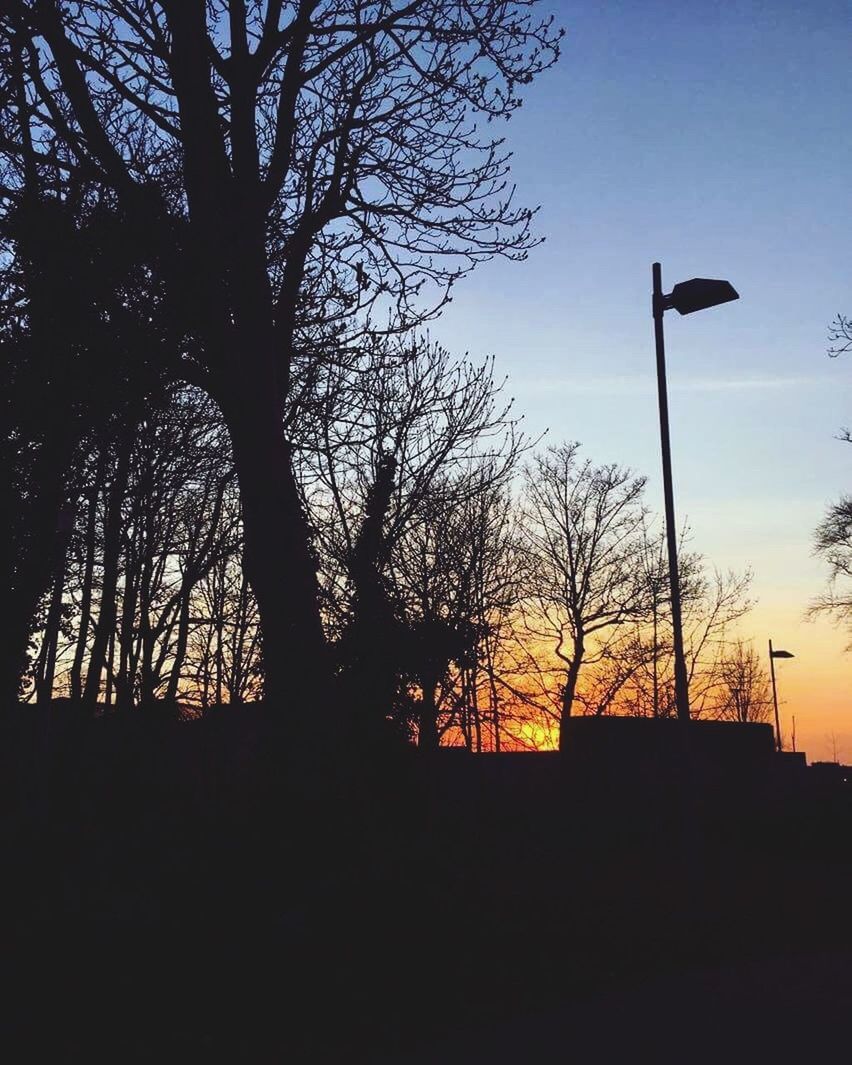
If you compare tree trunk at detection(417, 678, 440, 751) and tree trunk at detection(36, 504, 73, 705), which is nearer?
tree trunk at detection(36, 504, 73, 705)

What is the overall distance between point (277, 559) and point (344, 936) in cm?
385

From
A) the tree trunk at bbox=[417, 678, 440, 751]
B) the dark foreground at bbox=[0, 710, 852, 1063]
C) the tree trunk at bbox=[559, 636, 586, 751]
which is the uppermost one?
the tree trunk at bbox=[559, 636, 586, 751]

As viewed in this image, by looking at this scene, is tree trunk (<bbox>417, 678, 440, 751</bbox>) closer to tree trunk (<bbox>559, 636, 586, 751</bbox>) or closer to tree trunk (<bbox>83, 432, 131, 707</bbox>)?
tree trunk (<bbox>83, 432, 131, 707</bbox>)

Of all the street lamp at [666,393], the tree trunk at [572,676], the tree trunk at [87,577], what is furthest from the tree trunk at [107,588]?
the tree trunk at [572,676]

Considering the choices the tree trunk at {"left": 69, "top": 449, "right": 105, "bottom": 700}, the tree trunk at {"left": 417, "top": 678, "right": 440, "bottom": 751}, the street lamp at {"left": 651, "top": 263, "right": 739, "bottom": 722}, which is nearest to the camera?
the street lamp at {"left": 651, "top": 263, "right": 739, "bottom": 722}

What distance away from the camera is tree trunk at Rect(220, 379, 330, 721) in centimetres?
1127

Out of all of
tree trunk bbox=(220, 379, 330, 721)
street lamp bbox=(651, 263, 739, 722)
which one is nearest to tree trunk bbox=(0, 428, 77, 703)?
tree trunk bbox=(220, 379, 330, 721)

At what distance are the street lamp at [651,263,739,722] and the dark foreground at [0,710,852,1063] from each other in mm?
1312

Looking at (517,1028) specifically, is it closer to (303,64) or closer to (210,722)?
(303,64)

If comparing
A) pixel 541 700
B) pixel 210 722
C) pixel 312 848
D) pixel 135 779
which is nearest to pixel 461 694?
pixel 210 722

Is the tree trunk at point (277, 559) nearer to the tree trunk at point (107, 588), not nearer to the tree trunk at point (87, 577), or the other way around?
the tree trunk at point (87, 577)

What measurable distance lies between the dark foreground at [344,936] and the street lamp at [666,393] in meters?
1.31

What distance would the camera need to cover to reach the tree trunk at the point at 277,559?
37.0 ft

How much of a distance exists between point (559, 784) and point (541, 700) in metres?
13.5
